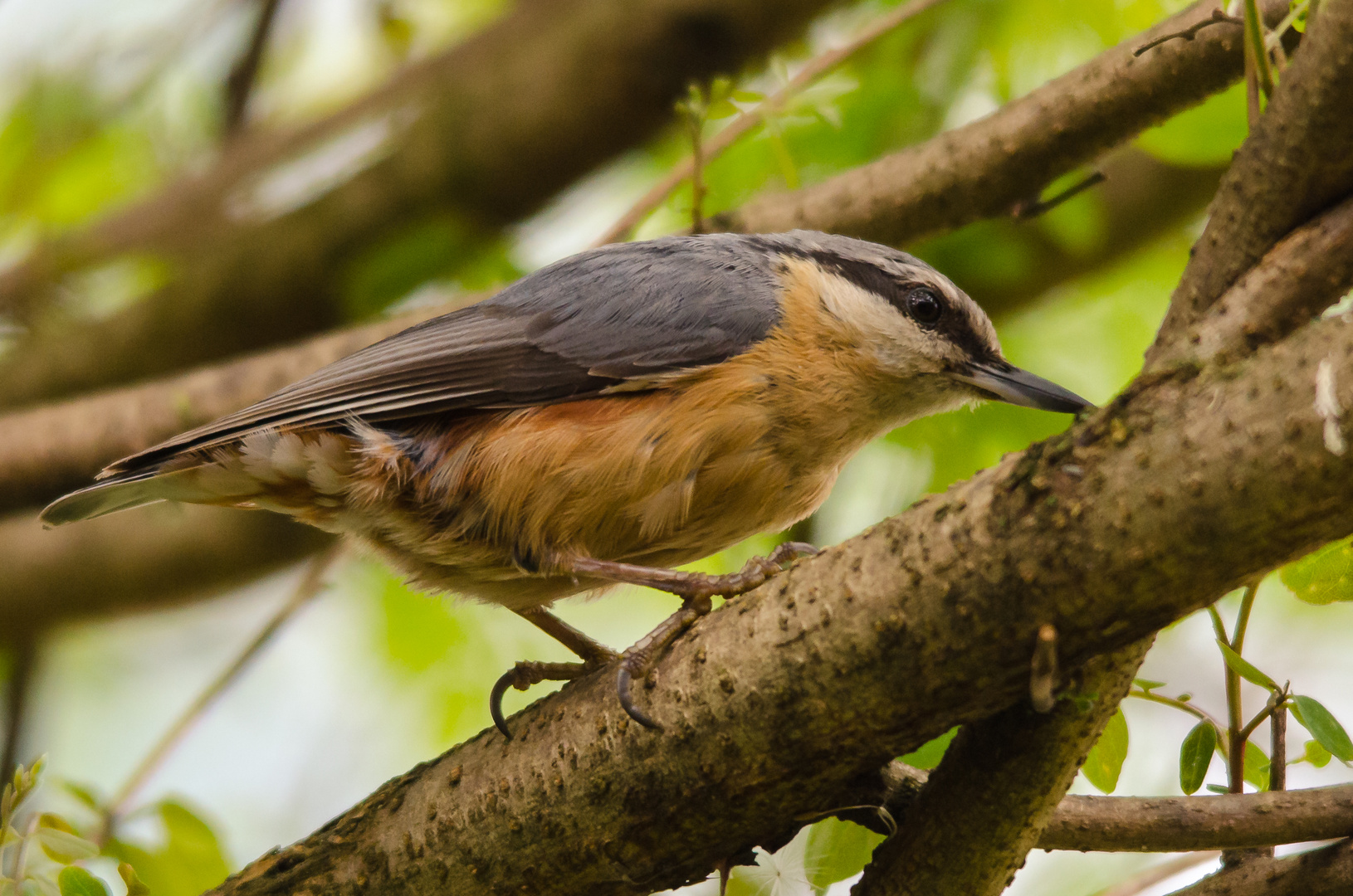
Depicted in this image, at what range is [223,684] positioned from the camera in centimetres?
345

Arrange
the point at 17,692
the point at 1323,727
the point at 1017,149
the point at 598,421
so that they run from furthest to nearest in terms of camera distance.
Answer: the point at 17,692, the point at 1017,149, the point at 598,421, the point at 1323,727

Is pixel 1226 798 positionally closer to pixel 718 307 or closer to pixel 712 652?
pixel 712 652

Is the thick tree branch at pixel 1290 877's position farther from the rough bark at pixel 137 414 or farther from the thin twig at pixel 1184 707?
the rough bark at pixel 137 414

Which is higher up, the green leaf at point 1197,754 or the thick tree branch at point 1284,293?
the thick tree branch at point 1284,293

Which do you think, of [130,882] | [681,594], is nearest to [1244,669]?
Answer: [681,594]

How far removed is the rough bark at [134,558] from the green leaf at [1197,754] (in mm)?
3374

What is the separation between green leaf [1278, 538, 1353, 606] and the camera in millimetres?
1717

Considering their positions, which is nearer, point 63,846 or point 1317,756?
point 1317,756

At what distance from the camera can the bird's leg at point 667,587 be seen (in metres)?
1.92

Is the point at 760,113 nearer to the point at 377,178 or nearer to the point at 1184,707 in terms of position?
the point at 1184,707

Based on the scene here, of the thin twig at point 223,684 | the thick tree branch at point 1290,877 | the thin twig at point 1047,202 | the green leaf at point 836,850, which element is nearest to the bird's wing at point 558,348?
the thin twig at point 1047,202

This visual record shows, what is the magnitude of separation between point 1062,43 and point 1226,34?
1.36 meters

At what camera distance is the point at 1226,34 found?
2.50 metres

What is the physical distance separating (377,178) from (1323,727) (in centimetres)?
413
